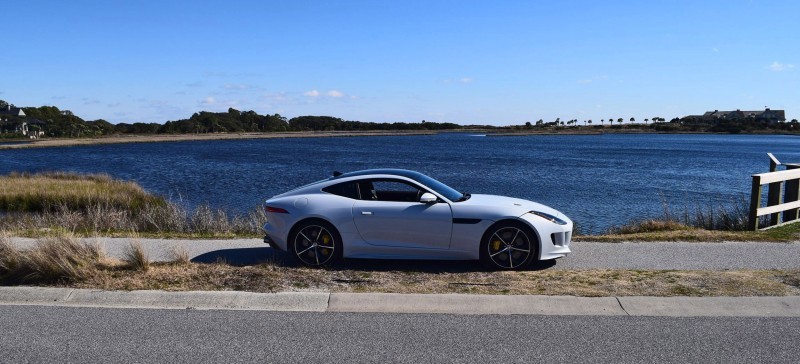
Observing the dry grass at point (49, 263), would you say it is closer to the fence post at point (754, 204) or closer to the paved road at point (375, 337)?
the paved road at point (375, 337)

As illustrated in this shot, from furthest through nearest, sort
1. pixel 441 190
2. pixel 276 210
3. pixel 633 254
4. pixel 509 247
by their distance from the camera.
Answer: pixel 633 254, pixel 441 190, pixel 276 210, pixel 509 247

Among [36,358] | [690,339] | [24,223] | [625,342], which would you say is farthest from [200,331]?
[24,223]

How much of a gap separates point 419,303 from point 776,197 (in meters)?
9.44

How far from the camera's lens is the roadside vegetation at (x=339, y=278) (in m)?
7.71

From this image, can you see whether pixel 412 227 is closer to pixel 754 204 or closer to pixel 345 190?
pixel 345 190

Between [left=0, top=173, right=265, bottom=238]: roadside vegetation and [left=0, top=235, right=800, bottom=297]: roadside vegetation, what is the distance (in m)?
2.94

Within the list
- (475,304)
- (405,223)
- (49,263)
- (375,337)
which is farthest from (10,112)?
(375,337)

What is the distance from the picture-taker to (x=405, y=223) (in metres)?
9.11

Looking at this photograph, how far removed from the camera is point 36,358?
18.2ft

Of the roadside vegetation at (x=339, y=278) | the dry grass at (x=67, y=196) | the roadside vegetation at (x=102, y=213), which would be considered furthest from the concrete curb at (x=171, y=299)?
the dry grass at (x=67, y=196)

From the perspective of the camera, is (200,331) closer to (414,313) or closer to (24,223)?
(414,313)

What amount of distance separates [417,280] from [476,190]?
973 inches

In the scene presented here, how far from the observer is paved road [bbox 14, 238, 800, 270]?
9.48m

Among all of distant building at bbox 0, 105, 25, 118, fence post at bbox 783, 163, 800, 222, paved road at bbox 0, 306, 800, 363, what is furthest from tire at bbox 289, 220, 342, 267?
distant building at bbox 0, 105, 25, 118
